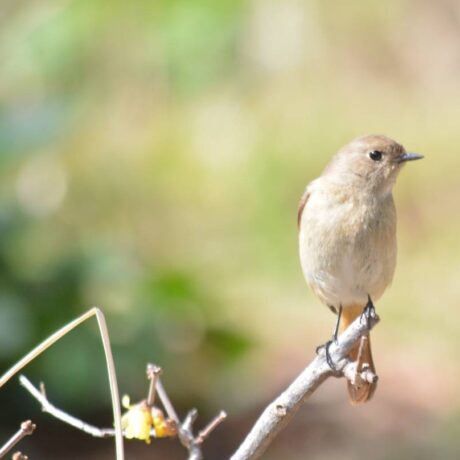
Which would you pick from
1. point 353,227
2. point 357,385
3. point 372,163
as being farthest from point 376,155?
point 357,385

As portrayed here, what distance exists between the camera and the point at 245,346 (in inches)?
231

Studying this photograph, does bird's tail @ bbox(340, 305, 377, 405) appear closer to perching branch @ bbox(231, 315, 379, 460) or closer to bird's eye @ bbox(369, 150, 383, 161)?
perching branch @ bbox(231, 315, 379, 460)

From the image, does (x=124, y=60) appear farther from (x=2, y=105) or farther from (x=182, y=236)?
(x=2, y=105)

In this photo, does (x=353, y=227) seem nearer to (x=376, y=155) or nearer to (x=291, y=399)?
(x=376, y=155)

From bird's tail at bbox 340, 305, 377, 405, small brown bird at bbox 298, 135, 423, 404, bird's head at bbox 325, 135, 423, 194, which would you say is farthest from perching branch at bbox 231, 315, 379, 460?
bird's head at bbox 325, 135, 423, 194

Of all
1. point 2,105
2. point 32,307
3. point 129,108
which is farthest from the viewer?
point 129,108

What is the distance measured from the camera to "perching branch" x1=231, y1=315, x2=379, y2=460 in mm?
2027

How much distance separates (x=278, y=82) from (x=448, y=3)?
163 cm

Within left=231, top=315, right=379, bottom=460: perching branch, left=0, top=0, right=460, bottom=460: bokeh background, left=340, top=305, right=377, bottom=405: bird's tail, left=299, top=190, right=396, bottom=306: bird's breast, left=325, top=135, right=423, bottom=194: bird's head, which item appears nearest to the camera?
left=231, top=315, right=379, bottom=460: perching branch

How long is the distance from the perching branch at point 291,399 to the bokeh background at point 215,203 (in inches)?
135

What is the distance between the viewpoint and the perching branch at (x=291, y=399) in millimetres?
2027

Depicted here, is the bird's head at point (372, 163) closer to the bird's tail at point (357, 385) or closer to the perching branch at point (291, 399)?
the bird's tail at point (357, 385)

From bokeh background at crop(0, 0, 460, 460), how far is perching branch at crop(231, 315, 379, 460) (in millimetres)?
3428

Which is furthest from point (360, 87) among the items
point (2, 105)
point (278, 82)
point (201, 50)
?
point (2, 105)
